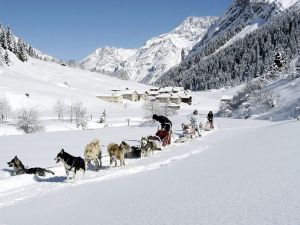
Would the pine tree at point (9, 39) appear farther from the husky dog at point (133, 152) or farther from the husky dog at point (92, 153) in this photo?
the husky dog at point (92, 153)

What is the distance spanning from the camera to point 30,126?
60875 millimetres

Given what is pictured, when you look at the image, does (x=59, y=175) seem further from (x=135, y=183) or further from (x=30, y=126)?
(x=30, y=126)

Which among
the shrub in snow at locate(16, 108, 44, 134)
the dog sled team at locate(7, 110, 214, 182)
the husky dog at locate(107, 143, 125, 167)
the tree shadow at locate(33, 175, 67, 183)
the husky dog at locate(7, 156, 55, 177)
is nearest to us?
the dog sled team at locate(7, 110, 214, 182)

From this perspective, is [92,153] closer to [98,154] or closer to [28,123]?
[98,154]

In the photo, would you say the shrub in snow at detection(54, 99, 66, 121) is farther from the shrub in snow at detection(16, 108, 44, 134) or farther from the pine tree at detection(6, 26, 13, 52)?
the pine tree at detection(6, 26, 13, 52)

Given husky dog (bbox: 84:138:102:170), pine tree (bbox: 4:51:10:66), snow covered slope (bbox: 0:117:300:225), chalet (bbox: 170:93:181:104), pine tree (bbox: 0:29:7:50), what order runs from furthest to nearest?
pine tree (bbox: 0:29:7:50) < chalet (bbox: 170:93:181:104) < pine tree (bbox: 4:51:10:66) < husky dog (bbox: 84:138:102:170) < snow covered slope (bbox: 0:117:300:225)

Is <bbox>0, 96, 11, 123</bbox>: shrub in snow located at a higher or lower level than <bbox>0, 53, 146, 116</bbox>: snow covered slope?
lower

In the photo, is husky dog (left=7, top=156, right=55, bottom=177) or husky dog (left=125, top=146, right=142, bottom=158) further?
husky dog (left=125, top=146, right=142, bottom=158)

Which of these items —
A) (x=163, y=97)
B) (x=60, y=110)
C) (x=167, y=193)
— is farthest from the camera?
(x=163, y=97)

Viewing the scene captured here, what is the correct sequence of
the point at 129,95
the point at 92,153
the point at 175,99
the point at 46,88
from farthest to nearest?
the point at 175,99 < the point at 129,95 < the point at 46,88 < the point at 92,153

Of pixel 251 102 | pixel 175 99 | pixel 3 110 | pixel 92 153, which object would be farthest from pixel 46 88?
pixel 92 153

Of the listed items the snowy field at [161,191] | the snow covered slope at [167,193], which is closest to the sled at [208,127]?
the snowy field at [161,191]

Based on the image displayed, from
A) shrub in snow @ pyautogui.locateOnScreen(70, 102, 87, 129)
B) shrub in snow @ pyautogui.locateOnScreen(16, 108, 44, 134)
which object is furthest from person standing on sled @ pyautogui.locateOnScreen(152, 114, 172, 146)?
shrub in snow @ pyautogui.locateOnScreen(70, 102, 87, 129)

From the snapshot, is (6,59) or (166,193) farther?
(6,59)
